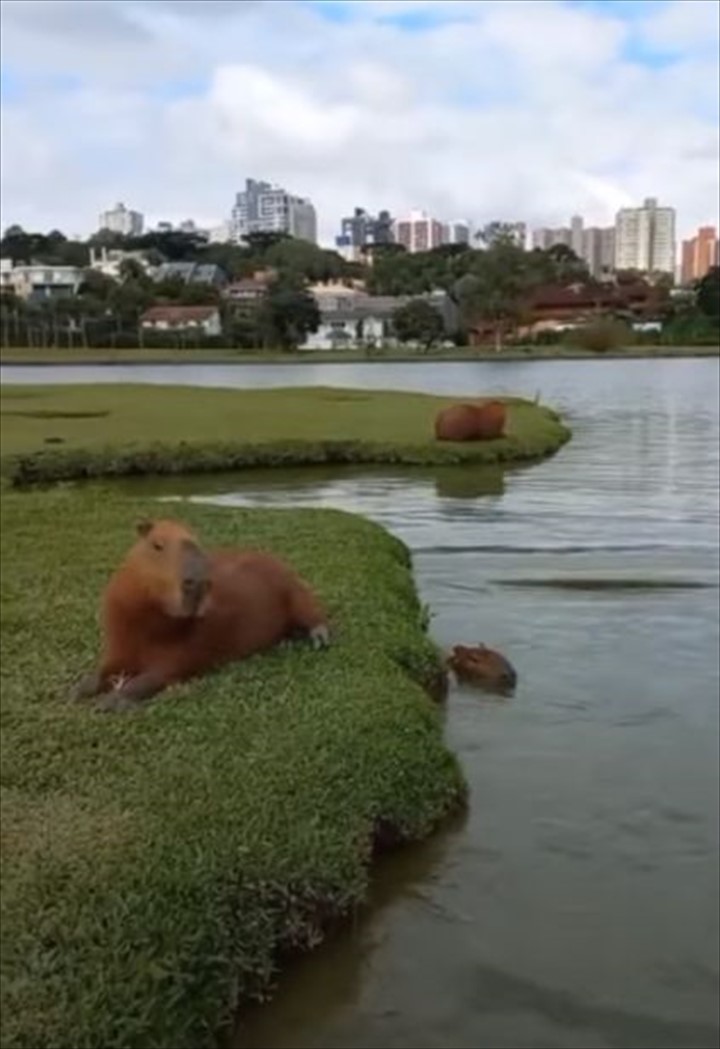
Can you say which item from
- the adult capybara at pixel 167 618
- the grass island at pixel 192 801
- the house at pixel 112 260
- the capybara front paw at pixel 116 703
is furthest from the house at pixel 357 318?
the capybara front paw at pixel 116 703

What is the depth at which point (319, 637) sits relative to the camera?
719 cm

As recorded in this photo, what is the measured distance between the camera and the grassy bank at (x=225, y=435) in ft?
65.1

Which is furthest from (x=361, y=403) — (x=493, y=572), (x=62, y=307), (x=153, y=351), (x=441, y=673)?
(x=62, y=307)

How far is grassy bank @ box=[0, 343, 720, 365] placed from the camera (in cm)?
8031

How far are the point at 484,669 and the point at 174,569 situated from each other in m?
2.51

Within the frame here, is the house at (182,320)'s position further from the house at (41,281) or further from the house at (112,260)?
the house at (112,260)

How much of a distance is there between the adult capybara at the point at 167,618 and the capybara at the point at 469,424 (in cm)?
1582

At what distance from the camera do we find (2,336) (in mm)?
99062

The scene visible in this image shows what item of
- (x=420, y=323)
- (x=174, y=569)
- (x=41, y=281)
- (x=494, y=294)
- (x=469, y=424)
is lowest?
(x=469, y=424)

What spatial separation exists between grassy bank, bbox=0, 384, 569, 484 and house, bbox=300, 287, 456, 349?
66463mm

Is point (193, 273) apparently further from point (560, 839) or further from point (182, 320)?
point (560, 839)

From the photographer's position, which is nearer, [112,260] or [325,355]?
[325,355]

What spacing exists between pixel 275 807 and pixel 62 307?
95574 mm

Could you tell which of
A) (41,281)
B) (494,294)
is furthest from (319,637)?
(41,281)
